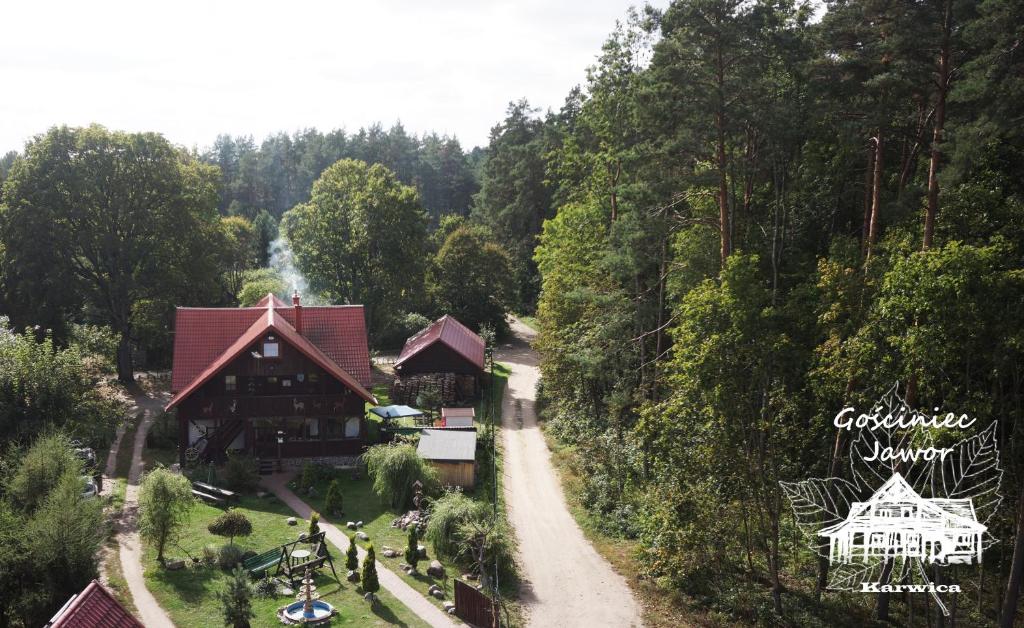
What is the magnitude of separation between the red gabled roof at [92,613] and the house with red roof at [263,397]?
17588mm

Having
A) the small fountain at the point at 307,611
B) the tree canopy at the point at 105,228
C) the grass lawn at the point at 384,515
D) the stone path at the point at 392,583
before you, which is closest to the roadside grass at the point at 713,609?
the grass lawn at the point at 384,515

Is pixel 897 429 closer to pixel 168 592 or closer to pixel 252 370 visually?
pixel 168 592

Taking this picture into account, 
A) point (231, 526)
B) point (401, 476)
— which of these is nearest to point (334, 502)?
point (401, 476)

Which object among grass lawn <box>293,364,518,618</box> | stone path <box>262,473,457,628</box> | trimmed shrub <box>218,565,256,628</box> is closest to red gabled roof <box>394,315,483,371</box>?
grass lawn <box>293,364,518,618</box>

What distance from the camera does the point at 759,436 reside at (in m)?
20.1

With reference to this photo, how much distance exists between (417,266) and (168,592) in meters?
33.1

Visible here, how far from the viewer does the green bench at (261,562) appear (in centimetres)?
2342

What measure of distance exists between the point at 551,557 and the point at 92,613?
47.6 ft

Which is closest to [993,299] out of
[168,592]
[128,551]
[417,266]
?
[168,592]

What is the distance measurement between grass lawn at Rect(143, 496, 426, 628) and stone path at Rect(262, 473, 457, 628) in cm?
29

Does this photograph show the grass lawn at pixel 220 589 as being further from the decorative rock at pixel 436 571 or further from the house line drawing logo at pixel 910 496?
the house line drawing logo at pixel 910 496

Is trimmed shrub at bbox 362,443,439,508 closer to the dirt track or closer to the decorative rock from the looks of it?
the dirt track

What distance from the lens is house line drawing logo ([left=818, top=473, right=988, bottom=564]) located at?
54.6 feet

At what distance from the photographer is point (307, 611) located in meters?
21.0
